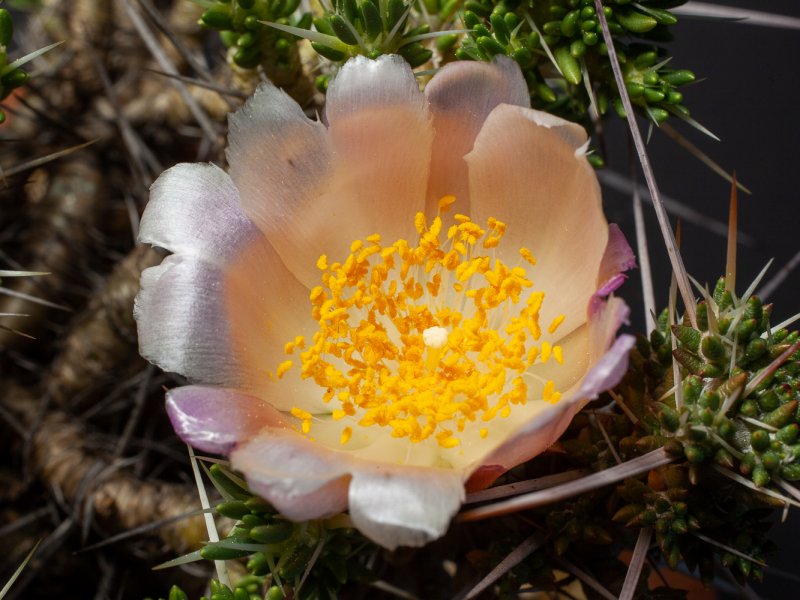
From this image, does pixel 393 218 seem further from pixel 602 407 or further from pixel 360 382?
pixel 602 407

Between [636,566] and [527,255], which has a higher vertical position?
[527,255]

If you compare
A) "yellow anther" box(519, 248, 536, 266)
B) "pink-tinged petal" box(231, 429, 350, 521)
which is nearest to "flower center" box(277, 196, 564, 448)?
"yellow anther" box(519, 248, 536, 266)

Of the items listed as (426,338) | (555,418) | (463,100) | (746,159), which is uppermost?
(463,100)

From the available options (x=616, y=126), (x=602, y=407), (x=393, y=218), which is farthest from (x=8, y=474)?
(x=616, y=126)

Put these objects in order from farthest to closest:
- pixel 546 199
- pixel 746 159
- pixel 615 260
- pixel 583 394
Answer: pixel 746 159, pixel 546 199, pixel 615 260, pixel 583 394

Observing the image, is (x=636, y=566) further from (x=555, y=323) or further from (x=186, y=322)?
(x=186, y=322)

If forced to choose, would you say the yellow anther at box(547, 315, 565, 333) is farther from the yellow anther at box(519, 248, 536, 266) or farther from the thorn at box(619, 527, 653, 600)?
the thorn at box(619, 527, 653, 600)

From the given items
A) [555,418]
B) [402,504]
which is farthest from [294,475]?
[555,418]
